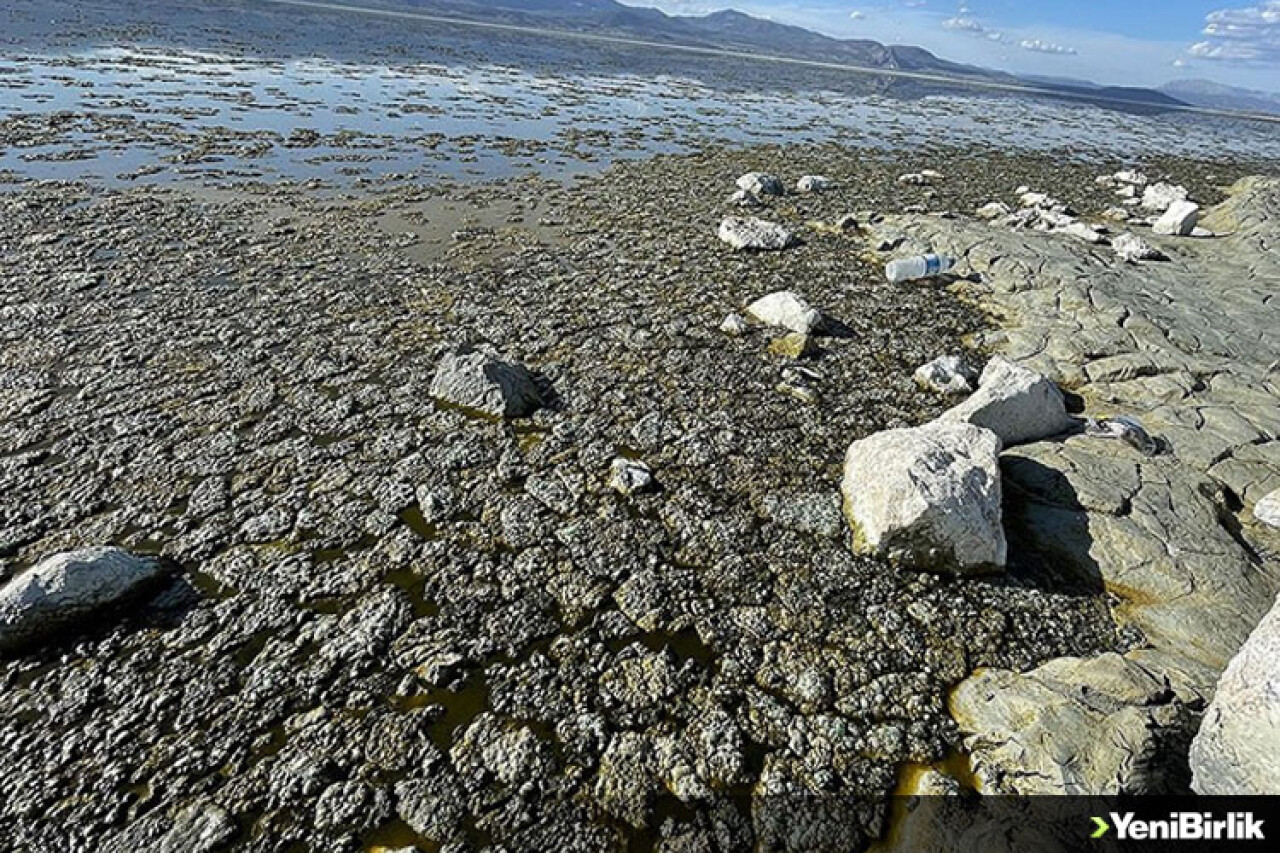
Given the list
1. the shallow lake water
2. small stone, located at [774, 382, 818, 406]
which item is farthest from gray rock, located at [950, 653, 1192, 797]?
the shallow lake water

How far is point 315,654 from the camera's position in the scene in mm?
7180

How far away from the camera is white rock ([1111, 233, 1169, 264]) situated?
22.5 metres

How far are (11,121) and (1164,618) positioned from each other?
44.6 m

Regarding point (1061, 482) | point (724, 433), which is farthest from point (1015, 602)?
point (724, 433)

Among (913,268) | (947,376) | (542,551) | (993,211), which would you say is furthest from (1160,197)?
(542,551)

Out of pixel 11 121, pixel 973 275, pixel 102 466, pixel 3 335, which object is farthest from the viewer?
pixel 11 121

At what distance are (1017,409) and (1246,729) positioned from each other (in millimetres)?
6604

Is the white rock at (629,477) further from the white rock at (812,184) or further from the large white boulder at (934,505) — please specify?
the white rock at (812,184)

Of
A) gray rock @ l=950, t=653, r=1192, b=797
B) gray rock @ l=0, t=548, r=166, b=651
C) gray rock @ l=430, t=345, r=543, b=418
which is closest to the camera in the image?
gray rock @ l=950, t=653, r=1192, b=797

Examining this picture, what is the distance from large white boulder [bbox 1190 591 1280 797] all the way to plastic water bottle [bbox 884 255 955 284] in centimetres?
1518

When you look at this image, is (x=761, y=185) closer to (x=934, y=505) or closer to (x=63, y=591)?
(x=934, y=505)

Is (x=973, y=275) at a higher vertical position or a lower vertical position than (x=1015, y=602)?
higher

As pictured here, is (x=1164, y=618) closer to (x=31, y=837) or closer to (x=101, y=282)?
(x=31, y=837)

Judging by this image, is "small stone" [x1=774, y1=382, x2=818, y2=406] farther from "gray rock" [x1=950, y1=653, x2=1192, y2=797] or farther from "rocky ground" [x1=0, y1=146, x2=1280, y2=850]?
"gray rock" [x1=950, y1=653, x2=1192, y2=797]
